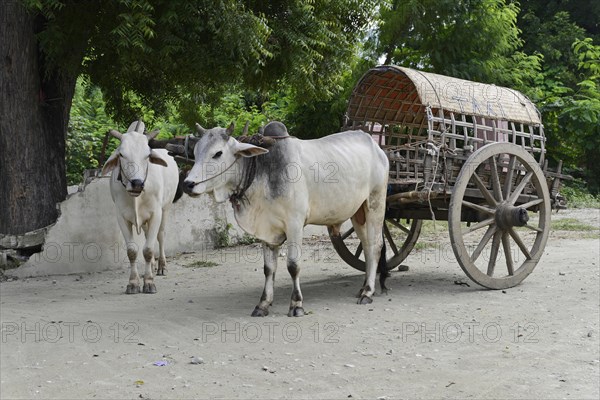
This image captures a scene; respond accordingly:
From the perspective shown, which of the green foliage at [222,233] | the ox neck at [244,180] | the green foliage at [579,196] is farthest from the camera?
the green foliage at [579,196]

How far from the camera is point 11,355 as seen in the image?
5516mm

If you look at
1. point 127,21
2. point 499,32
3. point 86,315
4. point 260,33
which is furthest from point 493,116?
point 499,32

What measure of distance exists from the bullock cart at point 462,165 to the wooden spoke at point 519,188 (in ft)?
0.04

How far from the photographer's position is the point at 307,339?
5941mm

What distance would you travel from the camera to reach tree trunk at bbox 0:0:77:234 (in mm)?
8773

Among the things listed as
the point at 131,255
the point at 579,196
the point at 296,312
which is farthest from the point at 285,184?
the point at 579,196

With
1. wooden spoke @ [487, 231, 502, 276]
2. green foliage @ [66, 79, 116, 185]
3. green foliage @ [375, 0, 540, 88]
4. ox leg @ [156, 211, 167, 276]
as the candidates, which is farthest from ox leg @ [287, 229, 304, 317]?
green foliage @ [375, 0, 540, 88]

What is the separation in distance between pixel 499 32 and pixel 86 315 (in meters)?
11.5

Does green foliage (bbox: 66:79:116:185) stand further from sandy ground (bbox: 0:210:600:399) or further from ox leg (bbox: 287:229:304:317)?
ox leg (bbox: 287:229:304:317)

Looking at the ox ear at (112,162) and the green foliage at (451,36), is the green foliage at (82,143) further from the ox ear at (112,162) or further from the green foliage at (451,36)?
A: the green foliage at (451,36)

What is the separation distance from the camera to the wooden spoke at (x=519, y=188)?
795 centimetres

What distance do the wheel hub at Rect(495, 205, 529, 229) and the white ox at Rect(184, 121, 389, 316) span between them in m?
1.32

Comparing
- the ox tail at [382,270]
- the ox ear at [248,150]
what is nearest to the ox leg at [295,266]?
the ox ear at [248,150]

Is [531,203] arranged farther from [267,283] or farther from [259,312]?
[259,312]
